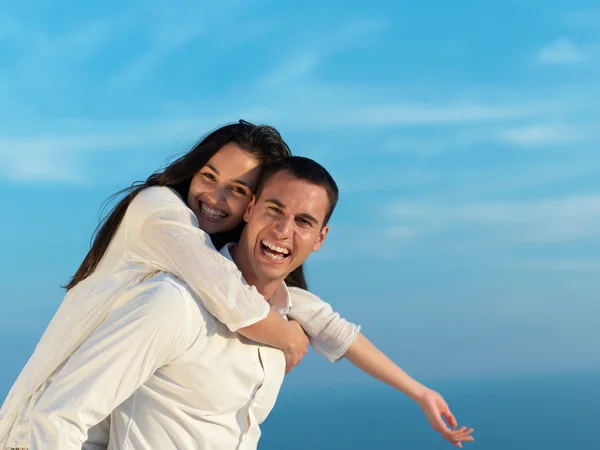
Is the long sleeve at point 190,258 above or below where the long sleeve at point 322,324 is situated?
below

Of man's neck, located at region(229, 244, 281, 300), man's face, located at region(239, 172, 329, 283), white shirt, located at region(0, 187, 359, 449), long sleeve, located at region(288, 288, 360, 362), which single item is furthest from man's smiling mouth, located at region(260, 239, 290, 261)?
long sleeve, located at region(288, 288, 360, 362)

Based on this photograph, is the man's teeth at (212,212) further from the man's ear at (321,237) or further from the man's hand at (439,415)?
the man's hand at (439,415)

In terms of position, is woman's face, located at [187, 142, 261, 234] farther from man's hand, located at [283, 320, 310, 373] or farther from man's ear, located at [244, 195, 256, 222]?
man's hand, located at [283, 320, 310, 373]

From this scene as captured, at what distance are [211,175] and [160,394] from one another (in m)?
1.31

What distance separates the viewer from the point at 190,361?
325 centimetres

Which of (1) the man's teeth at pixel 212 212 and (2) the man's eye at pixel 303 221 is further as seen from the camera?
(1) the man's teeth at pixel 212 212

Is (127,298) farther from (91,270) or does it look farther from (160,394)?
(91,270)

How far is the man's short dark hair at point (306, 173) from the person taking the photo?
12.1ft

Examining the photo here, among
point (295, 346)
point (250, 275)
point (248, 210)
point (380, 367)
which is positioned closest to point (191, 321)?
point (250, 275)

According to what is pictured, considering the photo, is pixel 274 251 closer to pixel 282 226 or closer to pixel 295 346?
pixel 282 226

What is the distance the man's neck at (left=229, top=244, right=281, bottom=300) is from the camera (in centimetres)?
365

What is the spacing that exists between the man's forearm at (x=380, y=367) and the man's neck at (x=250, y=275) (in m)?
0.66

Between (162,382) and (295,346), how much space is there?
2.54 feet

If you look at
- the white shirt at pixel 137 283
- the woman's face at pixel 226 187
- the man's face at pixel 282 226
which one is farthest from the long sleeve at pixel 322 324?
the white shirt at pixel 137 283
